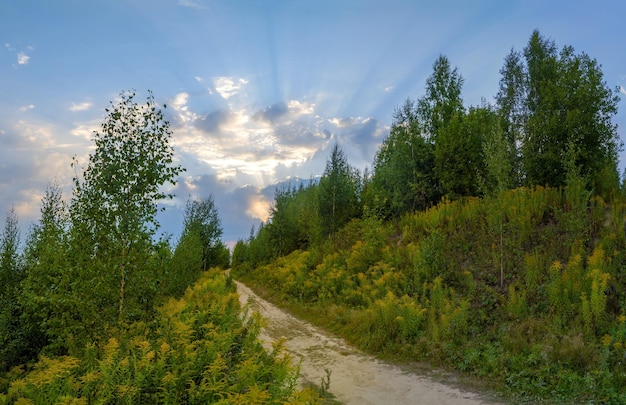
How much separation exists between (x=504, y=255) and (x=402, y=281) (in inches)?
181

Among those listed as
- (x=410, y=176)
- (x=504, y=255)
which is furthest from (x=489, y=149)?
(x=410, y=176)

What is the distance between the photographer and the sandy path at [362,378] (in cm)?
797

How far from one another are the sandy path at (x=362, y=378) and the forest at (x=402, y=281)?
101 cm

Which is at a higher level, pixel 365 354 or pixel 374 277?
pixel 374 277

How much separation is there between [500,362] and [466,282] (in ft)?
20.3

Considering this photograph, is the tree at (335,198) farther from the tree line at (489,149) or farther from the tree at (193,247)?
the tree at (193,247)

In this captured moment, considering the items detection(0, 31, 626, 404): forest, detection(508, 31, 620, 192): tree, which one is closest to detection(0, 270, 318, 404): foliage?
detection(0, 31, 626, 404): forest

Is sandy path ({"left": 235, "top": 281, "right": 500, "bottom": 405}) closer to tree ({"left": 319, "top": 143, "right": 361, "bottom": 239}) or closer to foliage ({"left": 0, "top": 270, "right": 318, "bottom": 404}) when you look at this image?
foliage ({"left": 0, "top": 270, "right": 318, "bottom": 404})

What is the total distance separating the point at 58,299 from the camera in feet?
23.9

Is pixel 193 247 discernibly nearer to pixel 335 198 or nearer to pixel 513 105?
pixel 335 198

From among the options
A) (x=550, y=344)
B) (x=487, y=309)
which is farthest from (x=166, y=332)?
(x=487, y=309)

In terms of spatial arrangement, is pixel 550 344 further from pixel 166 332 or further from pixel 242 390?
pixel 166 332

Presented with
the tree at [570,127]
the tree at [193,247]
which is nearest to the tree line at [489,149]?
the tree at [570,127]

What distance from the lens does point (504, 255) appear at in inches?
633
